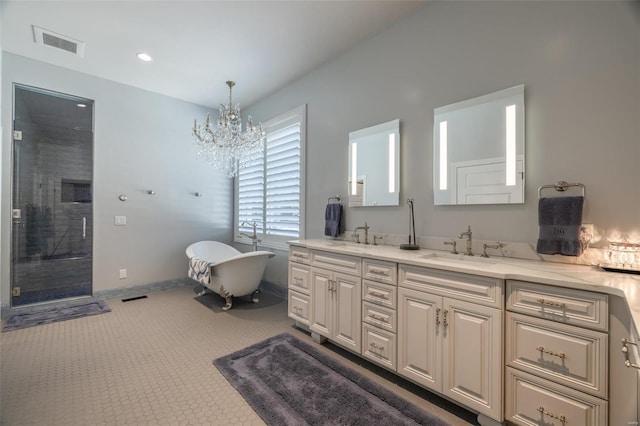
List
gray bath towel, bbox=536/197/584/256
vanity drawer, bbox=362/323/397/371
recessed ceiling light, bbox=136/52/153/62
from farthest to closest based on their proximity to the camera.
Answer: recessed ceiling light, bbox=136/52/153/62 → vanity drawer, bbox=362/323/397/371 → gray bath towel, bbox=536/197/584/256

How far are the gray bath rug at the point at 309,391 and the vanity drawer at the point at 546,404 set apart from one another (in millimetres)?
431

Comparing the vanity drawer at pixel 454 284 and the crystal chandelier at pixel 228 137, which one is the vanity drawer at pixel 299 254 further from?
the crystal chandelier at pixel 228 137

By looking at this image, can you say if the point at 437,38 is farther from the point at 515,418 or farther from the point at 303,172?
the point at 515,418

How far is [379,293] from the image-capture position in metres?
2.10

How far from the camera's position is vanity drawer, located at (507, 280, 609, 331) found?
1261 mm

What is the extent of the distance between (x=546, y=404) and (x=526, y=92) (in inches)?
76.8

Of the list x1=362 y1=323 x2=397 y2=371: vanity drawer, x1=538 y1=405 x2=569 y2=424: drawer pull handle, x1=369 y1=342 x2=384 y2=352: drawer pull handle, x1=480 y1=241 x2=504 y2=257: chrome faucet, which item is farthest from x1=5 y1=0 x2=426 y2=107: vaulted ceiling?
x1=538 y1=405 x2=569 y2=424: drawer pull handle

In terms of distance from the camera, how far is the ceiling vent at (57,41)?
9.36ft

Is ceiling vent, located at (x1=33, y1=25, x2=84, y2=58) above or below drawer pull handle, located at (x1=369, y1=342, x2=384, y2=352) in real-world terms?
above

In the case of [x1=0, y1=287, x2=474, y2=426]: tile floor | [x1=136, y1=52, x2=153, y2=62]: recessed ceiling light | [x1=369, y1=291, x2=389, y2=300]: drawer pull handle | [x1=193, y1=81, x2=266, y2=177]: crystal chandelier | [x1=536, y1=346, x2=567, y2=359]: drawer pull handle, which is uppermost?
[x1=136, y1=52, x2=153, y2=62]: recessed ceiling light

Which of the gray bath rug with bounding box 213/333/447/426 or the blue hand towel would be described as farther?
the blue hand towel

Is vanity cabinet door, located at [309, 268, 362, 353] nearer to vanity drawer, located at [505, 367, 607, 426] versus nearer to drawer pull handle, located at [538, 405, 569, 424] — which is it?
vanity drawer, located at [505, 367, 607, 426]

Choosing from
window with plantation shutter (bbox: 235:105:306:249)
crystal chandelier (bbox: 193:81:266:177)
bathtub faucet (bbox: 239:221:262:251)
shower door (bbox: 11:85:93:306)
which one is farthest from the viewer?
bathtub faucet (bbox: 239:221:262:251)

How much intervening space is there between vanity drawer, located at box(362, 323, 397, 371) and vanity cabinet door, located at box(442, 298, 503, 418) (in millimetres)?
382
